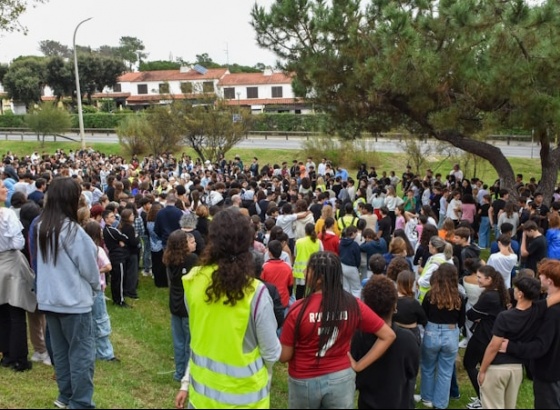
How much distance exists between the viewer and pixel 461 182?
1622 centimetres

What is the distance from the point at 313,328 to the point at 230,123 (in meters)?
24.7

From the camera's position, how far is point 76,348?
415cm

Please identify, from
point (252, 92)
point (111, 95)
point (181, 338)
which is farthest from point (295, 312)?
point (111, 95)

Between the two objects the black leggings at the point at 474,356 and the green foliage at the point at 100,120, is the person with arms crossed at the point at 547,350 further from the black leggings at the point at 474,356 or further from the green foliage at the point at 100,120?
the green foliage at the point at 100,120

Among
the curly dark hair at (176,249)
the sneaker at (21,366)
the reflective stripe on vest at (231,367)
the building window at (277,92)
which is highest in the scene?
the building window at (277,92)

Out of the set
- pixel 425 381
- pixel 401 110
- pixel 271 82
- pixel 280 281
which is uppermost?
pixel 271 82

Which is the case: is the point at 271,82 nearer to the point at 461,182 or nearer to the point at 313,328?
the point at 461,182

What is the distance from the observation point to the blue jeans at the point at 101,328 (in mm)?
6126

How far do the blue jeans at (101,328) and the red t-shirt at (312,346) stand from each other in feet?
10.9

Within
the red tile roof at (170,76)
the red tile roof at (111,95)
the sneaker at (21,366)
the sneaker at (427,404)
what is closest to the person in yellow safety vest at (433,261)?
the sneaker at (427,404)

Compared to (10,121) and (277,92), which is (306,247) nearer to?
(10,121)

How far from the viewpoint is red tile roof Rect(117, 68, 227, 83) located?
6775 centimetres

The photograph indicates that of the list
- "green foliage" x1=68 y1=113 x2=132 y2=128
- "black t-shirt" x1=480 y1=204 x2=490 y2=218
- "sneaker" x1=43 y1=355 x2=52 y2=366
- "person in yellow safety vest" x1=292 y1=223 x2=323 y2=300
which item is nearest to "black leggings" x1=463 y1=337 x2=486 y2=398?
"person in yellow safety vest" x1=292 y1=223 x2=323 y2=300

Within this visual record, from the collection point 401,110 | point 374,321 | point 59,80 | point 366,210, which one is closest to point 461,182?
point 401,110
